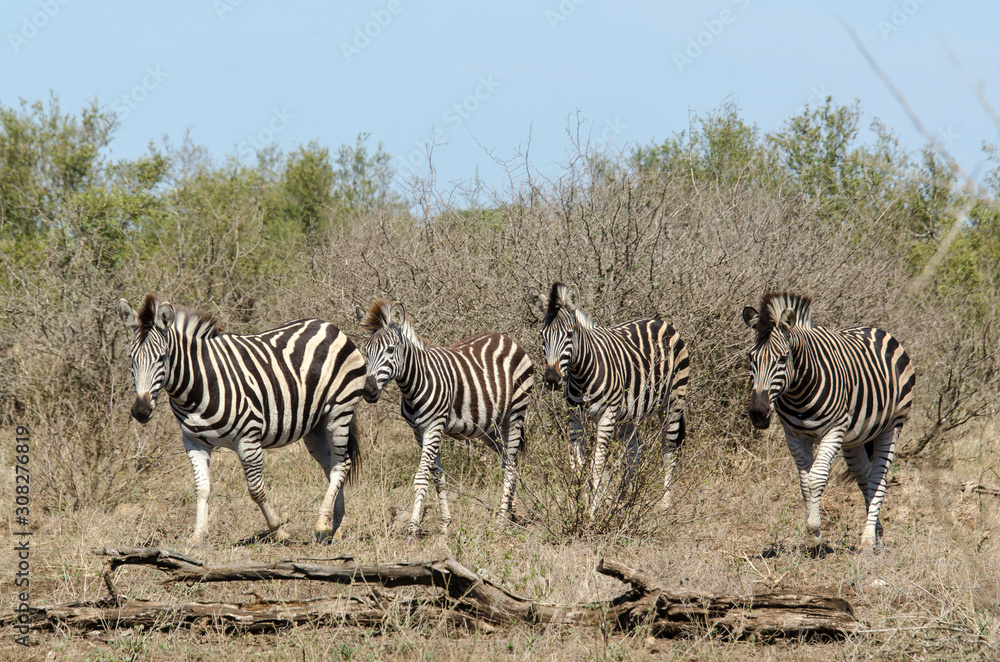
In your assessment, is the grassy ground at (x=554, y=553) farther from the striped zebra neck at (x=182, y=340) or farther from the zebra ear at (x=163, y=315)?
the zebra ear at (x=163, y=315)

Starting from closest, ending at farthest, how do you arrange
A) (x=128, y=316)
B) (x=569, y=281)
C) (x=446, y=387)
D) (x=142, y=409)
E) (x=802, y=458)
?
(x=142, y=409) → (x=128, y=316) → (x=802, y=458) → (x=446, y=387) → (x=569, y=281)

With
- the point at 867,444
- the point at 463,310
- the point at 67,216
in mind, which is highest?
the point at 67,216

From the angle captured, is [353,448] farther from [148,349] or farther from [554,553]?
[554,553]

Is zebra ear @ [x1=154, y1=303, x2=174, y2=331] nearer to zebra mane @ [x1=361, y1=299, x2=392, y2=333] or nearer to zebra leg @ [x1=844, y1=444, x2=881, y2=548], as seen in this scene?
zebra mane @ [x1=361, y1=299, x2=392, y2=333]

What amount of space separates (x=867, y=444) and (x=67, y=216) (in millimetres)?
8054

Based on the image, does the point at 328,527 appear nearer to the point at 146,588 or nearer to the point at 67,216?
the point at 146,588

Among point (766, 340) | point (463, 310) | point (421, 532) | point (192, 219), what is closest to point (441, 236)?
point (463, 310)

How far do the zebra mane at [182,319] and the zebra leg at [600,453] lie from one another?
3.30 metres

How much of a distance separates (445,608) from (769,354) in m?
3.16

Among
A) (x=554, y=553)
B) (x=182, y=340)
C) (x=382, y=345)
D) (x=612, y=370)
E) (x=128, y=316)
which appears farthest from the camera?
(x=612, y=370)

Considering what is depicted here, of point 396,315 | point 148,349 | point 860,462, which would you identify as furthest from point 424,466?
point 860,462

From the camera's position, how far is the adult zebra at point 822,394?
6488 mm

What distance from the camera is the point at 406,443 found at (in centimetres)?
1063

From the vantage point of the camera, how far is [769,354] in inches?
253
